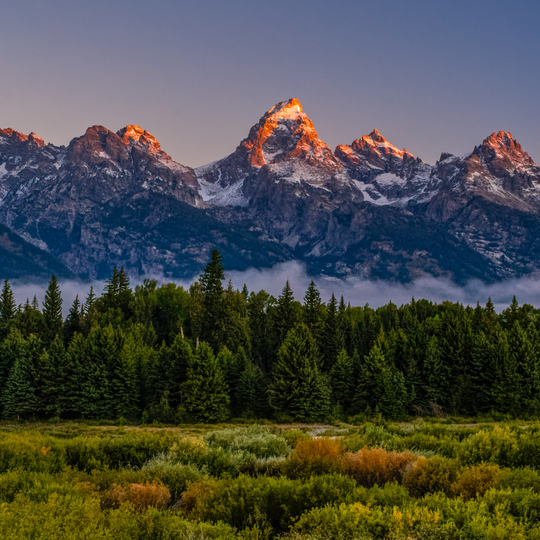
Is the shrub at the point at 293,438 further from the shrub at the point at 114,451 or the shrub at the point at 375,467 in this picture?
the shrub at the point at 375,467

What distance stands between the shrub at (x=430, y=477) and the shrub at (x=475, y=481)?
0.33 metres

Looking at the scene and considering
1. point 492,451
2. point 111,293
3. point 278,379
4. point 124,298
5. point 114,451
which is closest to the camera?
point 492,451

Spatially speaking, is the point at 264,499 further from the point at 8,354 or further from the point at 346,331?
the point at 346,331

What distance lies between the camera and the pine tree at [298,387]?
6147 cm

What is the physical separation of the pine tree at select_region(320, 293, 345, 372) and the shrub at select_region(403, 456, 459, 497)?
237ft

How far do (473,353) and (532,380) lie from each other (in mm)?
7837

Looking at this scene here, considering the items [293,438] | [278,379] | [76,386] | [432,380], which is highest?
[293,438]

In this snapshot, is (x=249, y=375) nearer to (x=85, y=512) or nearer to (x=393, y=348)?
(x=393, y=348)

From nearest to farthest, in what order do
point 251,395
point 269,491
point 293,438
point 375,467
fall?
point 269,491
point 375,467
point 293,438
point 251,395

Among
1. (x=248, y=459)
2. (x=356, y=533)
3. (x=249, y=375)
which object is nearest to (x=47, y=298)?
(x=249, y=375)

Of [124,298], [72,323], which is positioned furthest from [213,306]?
[72,323]

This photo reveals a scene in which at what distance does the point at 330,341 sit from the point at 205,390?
1293 inches

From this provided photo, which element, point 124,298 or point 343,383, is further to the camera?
point 124,298

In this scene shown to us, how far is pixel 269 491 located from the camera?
38.1 ft
